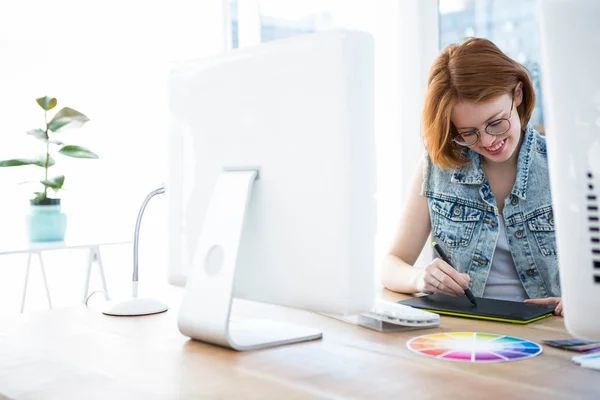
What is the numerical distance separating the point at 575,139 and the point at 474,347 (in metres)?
0.51

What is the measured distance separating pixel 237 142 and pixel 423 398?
1.76 ft

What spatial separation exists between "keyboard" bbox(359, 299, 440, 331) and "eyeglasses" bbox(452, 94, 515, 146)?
26.6 inches

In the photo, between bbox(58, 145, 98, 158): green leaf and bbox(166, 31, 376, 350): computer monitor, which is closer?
bbox(166, 31, 376, 350): computer monitor

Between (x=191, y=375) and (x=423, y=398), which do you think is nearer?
(x=423, y=398)

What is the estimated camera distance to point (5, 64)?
3551mm

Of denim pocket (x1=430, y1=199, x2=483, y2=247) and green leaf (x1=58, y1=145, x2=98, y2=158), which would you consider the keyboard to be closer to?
denim pocket (x1=430, y1=199, x2=483, y2=247)

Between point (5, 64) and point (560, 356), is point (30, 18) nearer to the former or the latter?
point (5, 64)

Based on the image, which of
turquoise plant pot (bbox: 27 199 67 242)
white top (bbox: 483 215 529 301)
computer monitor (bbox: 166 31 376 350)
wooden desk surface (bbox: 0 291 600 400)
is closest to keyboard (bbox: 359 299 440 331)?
wooden desk surface (bbox: 0 291 600 400)

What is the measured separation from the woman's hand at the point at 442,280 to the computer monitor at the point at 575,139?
2.65 feet

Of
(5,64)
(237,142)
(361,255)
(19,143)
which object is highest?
(5,64)

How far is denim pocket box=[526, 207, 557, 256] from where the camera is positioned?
1928 millimetres

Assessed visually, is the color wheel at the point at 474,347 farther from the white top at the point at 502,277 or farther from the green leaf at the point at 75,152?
the green leaf at the point at 75,152

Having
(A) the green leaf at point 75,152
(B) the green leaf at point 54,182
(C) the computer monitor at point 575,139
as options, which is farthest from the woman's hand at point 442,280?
(A) the green leaf at point 75,152

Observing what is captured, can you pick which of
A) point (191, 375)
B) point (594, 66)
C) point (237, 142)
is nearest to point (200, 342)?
point (191, 375)
